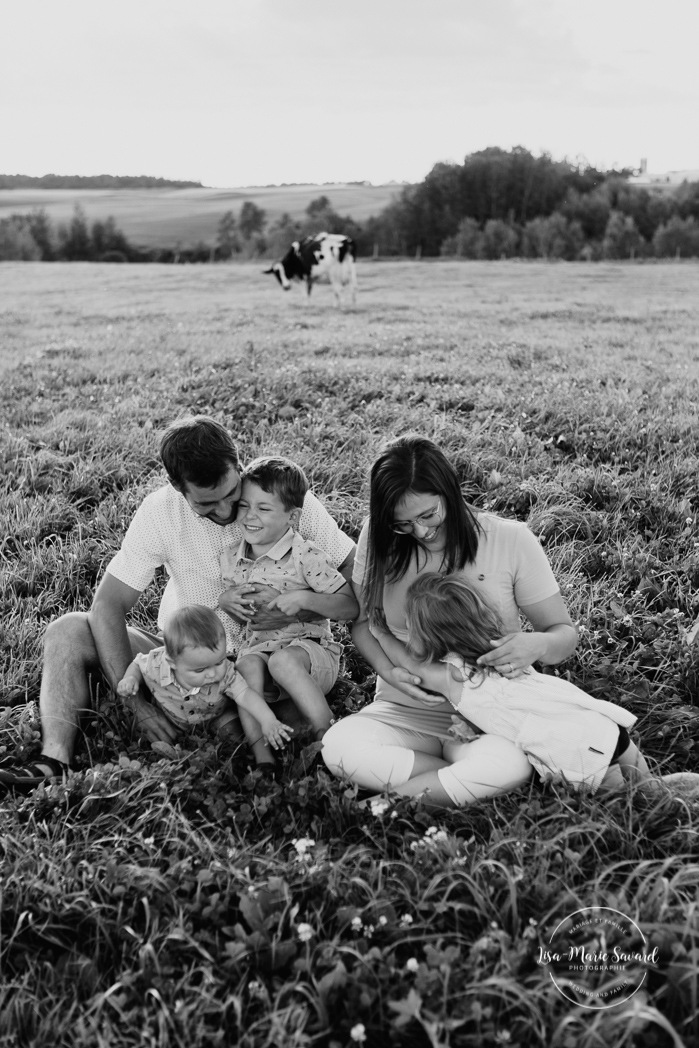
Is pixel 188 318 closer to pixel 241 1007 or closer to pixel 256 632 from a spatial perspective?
pixel 256 632

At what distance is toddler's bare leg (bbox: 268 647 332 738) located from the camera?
12.4 feet

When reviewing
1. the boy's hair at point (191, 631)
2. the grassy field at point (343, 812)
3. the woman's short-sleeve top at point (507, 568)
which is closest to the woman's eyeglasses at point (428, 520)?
the woman's short-sleeve top at point (507, 568)

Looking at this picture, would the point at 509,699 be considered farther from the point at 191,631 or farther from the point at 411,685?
the point at 191,631

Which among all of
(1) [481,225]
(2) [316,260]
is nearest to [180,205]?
(1) [481,225]

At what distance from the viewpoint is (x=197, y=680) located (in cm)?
366

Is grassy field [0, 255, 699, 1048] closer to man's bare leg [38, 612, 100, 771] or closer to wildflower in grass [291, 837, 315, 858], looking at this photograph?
wildflower in grass [291, 837, 315, 858]

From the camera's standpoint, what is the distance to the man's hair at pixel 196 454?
3.66 meters

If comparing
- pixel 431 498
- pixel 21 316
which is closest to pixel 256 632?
pixel 431 498

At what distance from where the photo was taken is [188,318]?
1479cm

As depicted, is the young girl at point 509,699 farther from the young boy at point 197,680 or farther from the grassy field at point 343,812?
the young boy at point 197,680

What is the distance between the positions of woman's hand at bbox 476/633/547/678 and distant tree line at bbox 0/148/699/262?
2011 inches

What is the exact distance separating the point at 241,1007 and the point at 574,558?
351 centimetres

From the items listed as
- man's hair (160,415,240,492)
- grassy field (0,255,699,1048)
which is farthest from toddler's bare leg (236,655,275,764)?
man's hair (160,415,240,492)

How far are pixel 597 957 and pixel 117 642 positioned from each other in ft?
8.10
